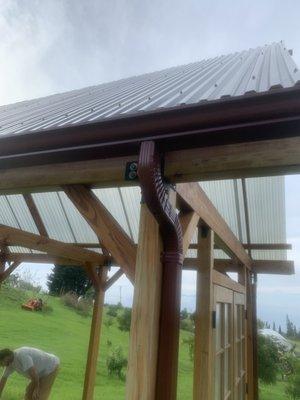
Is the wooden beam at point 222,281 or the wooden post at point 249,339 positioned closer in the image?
the wooden beam at point 222,281

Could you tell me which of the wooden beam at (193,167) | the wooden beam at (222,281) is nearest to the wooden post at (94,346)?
the wooden beam at (222,281)

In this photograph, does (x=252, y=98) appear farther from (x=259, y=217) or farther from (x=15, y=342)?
(x=15, y=342)

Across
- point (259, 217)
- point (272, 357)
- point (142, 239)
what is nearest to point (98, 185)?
point (142, 239)

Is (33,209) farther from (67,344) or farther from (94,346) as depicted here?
(67,344)

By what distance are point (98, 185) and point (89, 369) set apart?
5.10 metres

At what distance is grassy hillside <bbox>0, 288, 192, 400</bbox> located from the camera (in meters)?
6.76

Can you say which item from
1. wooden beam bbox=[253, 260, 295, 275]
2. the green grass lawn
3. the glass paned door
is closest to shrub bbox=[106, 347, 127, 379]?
the green grass lawn

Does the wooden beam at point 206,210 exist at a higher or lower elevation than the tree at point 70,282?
lower

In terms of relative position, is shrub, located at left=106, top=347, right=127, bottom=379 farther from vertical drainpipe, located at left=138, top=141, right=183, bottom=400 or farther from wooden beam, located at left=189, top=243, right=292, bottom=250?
vertical drainpipe, located at left=138, top=141, right=183, bottom=400

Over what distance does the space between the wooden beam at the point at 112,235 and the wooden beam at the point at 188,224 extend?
1.31 ft

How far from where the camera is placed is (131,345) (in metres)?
1.60

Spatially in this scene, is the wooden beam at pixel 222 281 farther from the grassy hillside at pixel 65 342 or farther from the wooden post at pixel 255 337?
the grassy hillside at pixel 65 342

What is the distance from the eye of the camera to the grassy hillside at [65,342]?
Result: 6.76 metres

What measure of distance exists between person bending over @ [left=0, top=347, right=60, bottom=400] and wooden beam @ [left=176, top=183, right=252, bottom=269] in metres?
3.44
